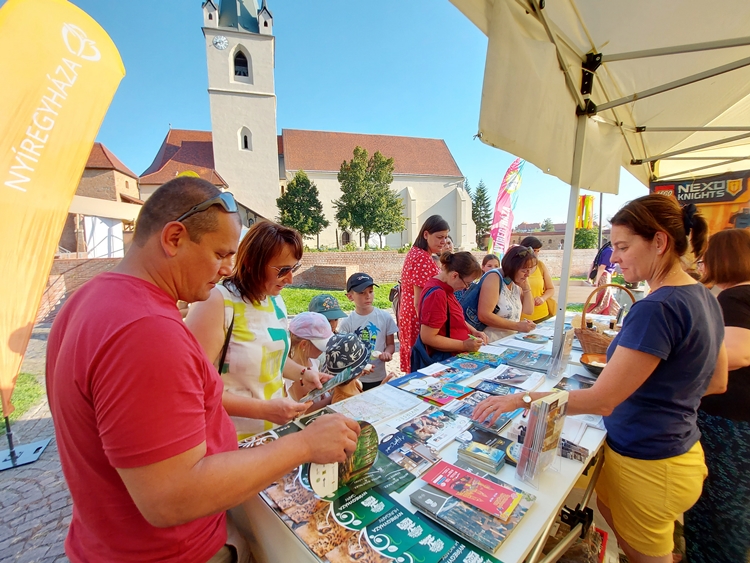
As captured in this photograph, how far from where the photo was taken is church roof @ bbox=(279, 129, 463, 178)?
33062 millimetres

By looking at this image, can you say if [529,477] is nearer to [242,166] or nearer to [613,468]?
[613,468]

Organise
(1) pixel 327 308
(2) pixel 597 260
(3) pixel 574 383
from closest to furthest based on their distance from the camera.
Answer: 1. (3) pixel 574 383
2. (1) pixel 327 308
3. (2) pixel 597 260

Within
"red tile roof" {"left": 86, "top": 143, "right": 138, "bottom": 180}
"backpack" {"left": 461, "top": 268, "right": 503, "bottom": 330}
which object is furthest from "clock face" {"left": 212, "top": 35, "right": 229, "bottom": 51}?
"backpack" {"left": 461, "top": 268, "right": 503, "bottom": 330}

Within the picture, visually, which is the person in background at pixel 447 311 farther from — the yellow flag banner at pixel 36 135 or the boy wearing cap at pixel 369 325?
the yellow flag banner at pixel 36 135

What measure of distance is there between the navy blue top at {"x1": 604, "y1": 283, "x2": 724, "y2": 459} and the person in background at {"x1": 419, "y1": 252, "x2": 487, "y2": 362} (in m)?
1.19

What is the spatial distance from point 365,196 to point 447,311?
25.2 metres

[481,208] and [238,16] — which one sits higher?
[238,16]

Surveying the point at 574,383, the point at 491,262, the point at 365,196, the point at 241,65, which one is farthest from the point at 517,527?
the point at 241,65

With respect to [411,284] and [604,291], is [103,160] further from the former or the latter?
[604,291]

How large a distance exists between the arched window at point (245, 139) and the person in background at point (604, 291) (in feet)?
89.6

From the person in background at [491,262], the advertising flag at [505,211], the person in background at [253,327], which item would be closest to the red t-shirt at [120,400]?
the person in background at [253,327]

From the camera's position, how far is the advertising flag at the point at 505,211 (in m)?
9.29

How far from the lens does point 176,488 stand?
0.63m

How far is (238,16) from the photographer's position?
26438 mm
